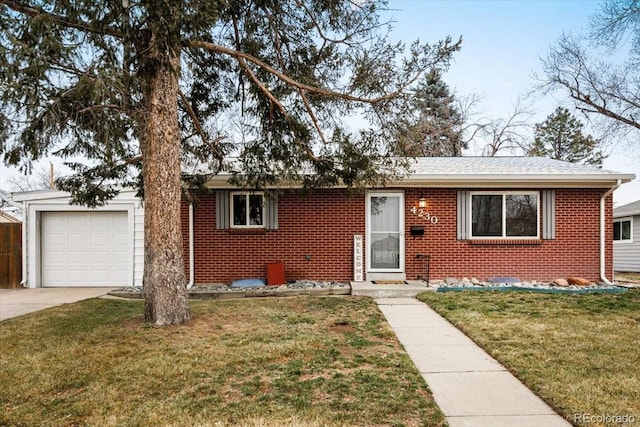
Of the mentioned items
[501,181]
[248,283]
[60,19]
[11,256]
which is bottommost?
[248,283]

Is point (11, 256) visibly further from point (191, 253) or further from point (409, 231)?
point (409, 231)

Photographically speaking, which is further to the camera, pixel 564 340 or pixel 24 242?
pixel 24 242

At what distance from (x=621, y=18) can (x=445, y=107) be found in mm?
12686

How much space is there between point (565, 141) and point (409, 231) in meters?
23.4

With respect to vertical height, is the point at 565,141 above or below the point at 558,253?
above

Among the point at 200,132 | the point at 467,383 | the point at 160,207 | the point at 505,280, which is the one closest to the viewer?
the point at 467,383

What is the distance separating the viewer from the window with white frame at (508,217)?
354 inches

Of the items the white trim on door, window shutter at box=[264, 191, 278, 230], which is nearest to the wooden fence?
window shutter at box=[264, 191, 278, 230]

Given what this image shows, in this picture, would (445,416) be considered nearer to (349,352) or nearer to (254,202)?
(349,352)

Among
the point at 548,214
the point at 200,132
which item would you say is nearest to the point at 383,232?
the point at 548,214

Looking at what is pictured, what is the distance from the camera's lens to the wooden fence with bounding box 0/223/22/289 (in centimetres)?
984

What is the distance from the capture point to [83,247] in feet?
32.4

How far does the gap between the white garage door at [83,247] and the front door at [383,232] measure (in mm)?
6253

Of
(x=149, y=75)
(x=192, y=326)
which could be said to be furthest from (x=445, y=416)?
(x=149, y=75)
